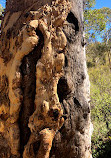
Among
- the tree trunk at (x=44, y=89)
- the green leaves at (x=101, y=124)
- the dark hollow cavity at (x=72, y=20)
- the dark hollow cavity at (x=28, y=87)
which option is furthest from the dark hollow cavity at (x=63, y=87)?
the green leaves at (x=101, y=124)

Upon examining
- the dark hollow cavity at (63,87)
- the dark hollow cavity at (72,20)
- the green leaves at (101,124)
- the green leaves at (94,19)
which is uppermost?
the green leaves at (94,19)

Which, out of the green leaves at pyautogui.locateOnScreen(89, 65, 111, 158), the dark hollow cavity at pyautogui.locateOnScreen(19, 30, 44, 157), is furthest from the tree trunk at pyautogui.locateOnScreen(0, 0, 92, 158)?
the green leaves at pyautogui.locateOnScreen(89, 65, 111, 158)

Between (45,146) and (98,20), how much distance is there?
6.79m

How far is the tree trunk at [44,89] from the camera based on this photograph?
1.15 metres

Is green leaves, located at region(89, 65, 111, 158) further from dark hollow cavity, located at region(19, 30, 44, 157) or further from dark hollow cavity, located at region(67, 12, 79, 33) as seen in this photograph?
dark hollow cavity, located at region(67, 12, 79, 33)

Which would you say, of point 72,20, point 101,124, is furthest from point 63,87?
point 101,124

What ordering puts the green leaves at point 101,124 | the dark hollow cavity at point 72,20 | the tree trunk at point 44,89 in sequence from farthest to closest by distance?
the green leaves at point 101,124 < the dark hollow cavity at point 72,20 < the tree trunk at point 44,89

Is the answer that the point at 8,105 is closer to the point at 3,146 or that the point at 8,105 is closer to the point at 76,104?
the point at 3,146

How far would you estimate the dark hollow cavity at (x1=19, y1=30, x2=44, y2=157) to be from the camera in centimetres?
122

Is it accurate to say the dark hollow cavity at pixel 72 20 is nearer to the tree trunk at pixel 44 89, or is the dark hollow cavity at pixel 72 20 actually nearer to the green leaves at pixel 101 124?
the tree trunk at pixel 44 89

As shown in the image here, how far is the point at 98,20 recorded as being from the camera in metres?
6.68

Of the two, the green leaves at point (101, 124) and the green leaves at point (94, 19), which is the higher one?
the green leaves at point (94, 19)

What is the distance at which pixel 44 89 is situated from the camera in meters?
1.18

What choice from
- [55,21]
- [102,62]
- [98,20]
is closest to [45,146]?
[55,21]
